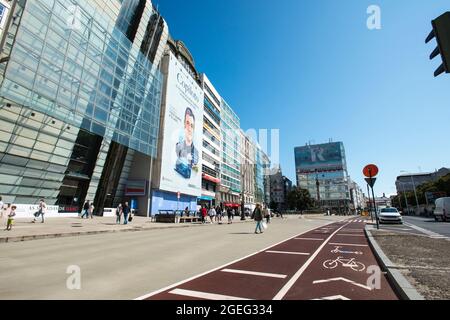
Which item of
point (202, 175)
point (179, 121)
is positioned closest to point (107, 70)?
point (179, 121)

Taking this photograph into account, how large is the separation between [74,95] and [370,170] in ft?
89.8

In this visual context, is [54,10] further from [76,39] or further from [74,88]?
[74,88]

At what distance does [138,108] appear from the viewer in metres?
37.7

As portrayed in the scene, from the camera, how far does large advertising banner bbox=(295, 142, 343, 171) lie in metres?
128

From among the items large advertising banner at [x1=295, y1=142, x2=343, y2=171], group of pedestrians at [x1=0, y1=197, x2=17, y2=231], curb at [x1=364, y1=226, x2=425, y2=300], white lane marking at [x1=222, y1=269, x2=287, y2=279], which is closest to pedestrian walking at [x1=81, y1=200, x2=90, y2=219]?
group of pedestrians at [x1=0, y1=197, x2=17, y2=231]

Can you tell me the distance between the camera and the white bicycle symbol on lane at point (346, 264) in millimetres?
6332

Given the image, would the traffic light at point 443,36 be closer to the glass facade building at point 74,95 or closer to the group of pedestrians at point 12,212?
the group of pedestrians at point 12,212

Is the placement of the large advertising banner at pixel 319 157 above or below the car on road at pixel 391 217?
above

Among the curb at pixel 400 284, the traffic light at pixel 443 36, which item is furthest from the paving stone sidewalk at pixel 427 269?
the traffic light at pixel 443 36

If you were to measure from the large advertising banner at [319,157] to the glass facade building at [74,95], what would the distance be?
353ft

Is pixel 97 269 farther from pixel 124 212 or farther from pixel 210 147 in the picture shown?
pixel 210 147

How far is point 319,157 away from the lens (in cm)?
13162

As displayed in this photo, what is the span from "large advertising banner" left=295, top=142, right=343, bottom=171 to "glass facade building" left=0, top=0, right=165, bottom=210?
10754 centimetres
